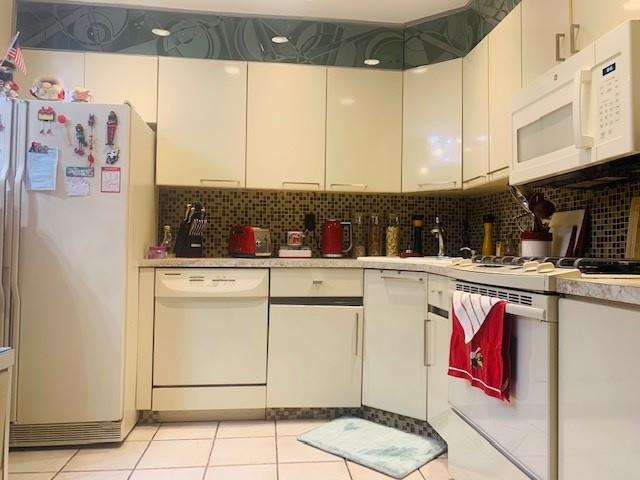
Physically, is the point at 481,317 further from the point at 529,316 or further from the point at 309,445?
the point at 309,445

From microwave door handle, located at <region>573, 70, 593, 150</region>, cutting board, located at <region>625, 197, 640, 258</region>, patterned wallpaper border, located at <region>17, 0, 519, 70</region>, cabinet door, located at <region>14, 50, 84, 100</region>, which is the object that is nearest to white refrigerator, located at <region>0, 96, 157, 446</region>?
cabinet door, located at <region>14, 50, 84, 100</region>

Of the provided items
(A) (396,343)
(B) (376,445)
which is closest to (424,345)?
(A) (396,343)

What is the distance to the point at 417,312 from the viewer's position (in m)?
2.28

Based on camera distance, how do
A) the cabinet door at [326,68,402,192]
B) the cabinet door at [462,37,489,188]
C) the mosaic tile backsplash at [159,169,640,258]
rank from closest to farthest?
the cabinet door at [462,37,489,188], the cabinet door at [326,68,402,192], the mosaic tile backsplash at [159,169,640,258]

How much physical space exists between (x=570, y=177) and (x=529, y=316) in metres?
0.86

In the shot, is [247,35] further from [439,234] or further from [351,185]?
[439,234]

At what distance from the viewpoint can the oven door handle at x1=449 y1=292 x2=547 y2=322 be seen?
3.97ft

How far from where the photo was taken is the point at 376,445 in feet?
7.18

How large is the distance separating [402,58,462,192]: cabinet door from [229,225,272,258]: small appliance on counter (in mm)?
958

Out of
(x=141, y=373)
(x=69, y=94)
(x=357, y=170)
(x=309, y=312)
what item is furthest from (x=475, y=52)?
(x=141, y=373)

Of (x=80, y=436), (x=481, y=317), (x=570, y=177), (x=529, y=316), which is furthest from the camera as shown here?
(x=80, y=436)

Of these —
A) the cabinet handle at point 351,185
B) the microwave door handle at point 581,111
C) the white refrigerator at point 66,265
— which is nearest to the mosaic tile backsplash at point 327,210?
the cabinet handle at point 351,185

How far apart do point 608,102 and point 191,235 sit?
2.22 m

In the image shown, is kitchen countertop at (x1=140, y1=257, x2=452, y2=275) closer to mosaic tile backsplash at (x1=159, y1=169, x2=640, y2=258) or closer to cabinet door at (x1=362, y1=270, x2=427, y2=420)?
cabinet door at (x1=362, y1=270, x2=427, y2=420)
